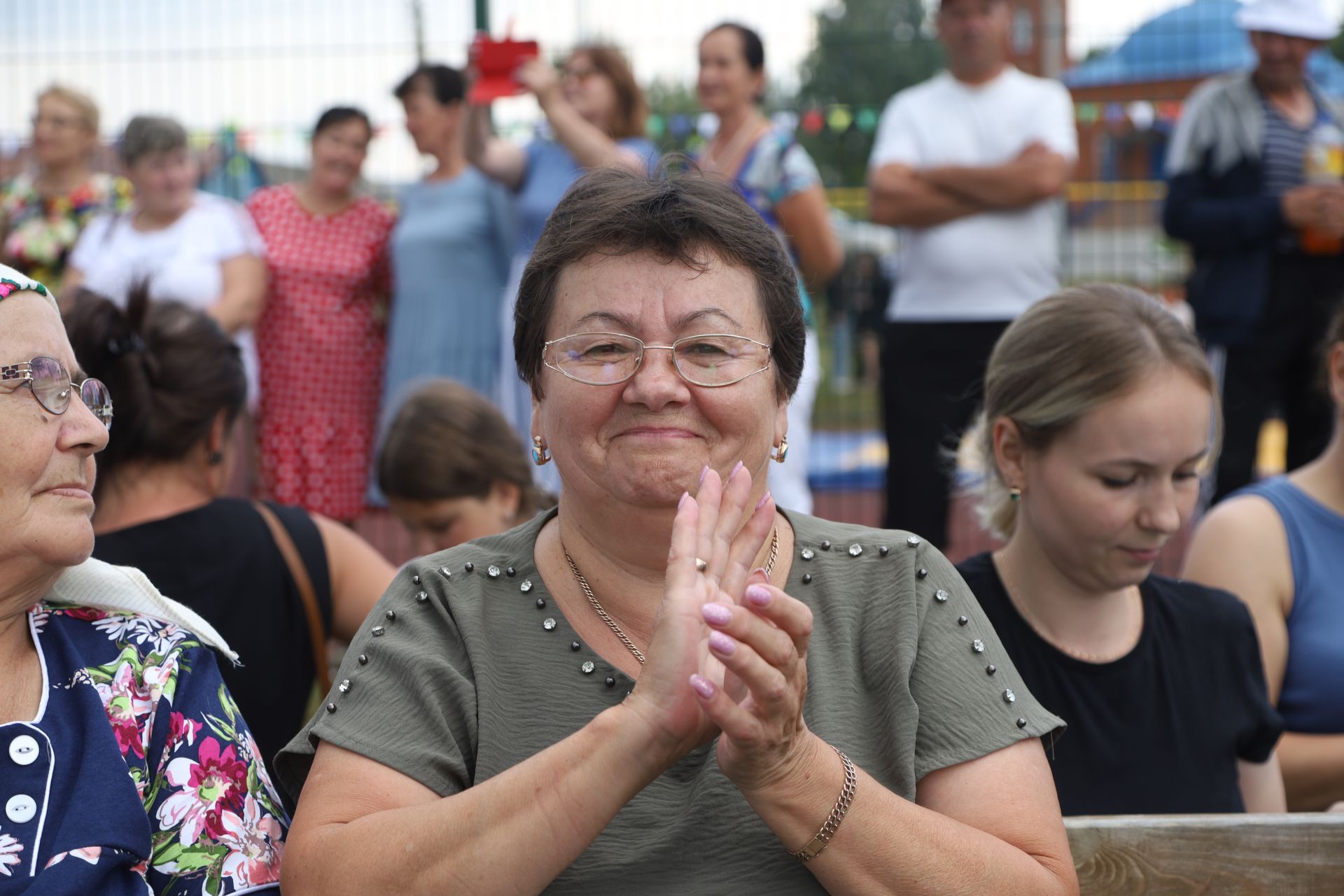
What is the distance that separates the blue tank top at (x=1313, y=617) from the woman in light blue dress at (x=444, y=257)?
3.43 meters

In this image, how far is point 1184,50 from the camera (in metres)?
7.16

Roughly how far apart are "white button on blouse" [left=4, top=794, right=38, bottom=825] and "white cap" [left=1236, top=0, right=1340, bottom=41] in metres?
4.80

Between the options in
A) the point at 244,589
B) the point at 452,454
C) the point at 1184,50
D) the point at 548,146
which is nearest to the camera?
the point at 244,589

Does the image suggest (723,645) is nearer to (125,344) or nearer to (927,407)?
(125,344)

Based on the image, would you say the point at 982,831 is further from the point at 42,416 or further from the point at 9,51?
the point at 9,51

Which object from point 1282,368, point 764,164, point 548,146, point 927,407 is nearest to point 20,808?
point 764,164

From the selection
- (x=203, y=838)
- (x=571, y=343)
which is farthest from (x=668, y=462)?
(x=203, y=838)

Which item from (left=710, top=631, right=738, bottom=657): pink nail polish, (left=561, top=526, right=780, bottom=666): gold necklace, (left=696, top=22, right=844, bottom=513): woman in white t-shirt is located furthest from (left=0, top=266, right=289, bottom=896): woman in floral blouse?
(left=696, top=22, right=844, bottom=513): woman in white t-shirt

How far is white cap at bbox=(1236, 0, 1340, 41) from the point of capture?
200 inches

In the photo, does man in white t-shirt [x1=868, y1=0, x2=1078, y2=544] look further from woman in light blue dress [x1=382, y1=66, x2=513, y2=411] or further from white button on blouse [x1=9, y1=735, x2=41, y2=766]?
white button on blouse [x1=9, y1=735, x2=41, y2=766]

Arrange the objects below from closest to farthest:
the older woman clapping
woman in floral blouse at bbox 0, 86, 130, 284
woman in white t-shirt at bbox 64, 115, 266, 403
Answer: the older woman clapping
woman in white t-shirt at bbox 64, 115, 266, 403
woman in floral blouse at bbox 0, 86, 130, 284

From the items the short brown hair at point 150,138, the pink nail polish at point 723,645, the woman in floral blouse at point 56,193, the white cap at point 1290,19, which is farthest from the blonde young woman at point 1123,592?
the woman in floral blouse at point 56,193

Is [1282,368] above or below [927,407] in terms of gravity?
above

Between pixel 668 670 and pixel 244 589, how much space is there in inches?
58.8
